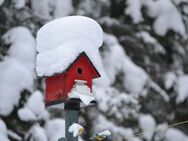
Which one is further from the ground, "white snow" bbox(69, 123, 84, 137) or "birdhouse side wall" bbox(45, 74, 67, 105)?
"birdhouse side wall" bbox(45, 74, 67, 105)

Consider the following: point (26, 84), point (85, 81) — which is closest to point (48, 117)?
point (26, 84)

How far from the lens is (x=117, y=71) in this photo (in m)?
5.36

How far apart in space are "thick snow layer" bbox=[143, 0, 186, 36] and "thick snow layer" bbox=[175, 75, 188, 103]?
48 cm

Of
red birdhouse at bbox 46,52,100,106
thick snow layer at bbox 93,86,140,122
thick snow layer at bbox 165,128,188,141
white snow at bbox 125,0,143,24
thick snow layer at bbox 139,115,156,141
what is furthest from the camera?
thick snow layer at bbox 165,128,188,141

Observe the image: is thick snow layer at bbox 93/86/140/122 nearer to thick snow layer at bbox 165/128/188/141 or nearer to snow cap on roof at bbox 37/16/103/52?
thick snow layer at bbox 165/128/188/141

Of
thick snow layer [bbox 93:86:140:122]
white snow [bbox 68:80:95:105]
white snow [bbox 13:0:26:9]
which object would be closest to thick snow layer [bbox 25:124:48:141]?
thick snow layer [bbox 93:86:140:122]

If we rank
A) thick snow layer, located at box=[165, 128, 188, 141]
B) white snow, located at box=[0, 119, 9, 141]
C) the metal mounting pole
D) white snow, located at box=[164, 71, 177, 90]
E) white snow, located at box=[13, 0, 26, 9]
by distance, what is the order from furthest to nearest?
white snow, located at box=[164, 71, 177, 90]
thick snow layer, located at box=[165, 128, 188, 141]
white snow, located at box=[13, 0, 26, 9]
white snow, located at box=[0, 119, 9, 141]
the metal mounting pole

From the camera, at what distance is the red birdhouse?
2648mm

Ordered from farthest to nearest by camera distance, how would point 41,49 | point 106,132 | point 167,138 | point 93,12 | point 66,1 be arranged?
point 167,138 → point 93,12 → point 66,1 → point 41,49 → point 106,132

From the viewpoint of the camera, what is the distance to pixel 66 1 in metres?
4.92

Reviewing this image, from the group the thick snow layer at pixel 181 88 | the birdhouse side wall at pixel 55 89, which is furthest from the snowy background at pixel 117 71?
the birdhouse side wall at pixel 55 89

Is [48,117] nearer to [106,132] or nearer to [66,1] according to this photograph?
[66,1]

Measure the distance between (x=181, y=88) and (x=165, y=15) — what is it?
79 centimetres

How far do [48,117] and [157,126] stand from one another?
1.50 meters
